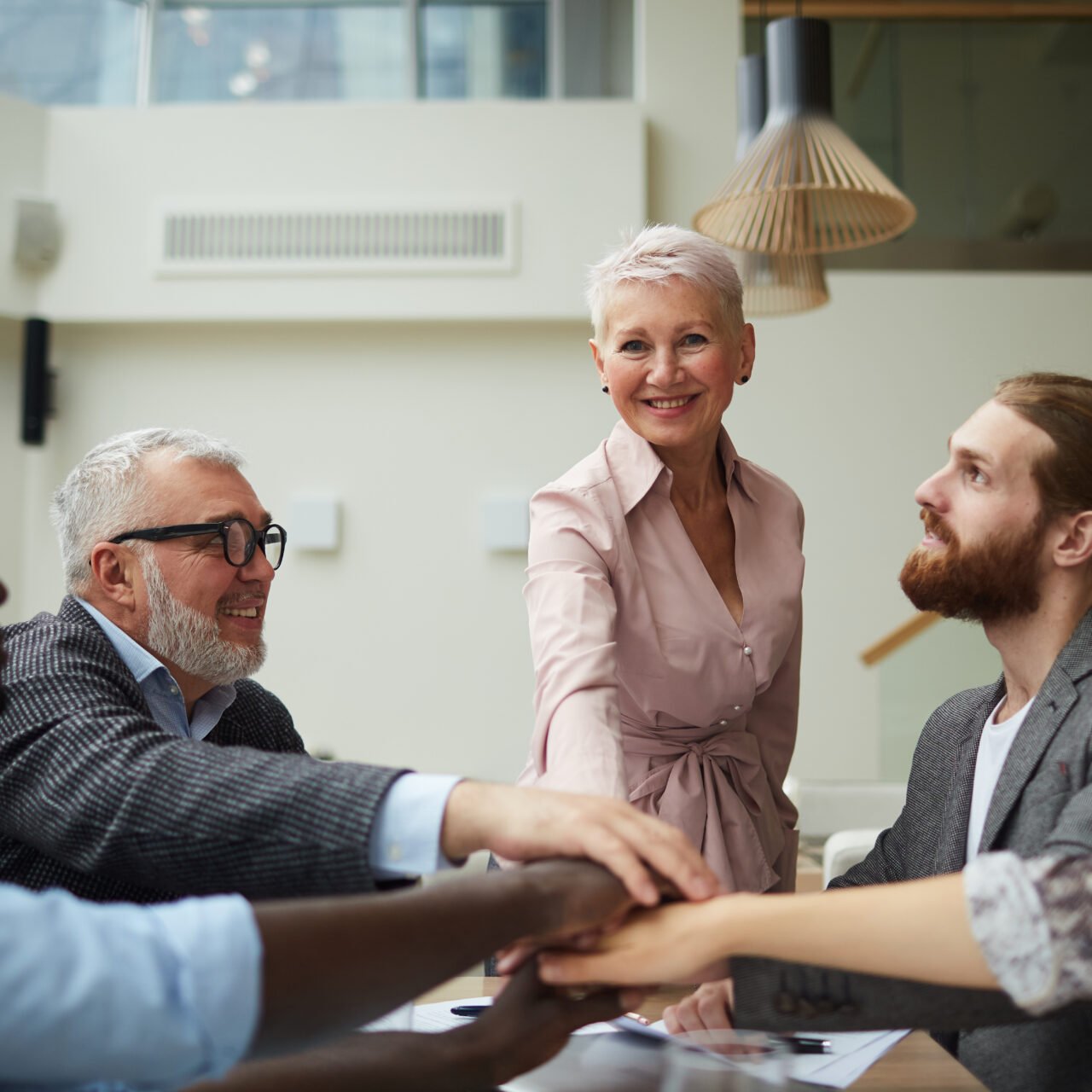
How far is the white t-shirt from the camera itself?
1.57 meters

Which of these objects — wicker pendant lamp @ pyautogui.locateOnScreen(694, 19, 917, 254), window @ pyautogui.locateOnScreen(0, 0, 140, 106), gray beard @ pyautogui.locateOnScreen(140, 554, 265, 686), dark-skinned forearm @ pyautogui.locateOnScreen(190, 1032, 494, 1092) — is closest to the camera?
dark-skinned forearm @ pyautogui.locateOnScreen(190, 1032, 494, 1092)

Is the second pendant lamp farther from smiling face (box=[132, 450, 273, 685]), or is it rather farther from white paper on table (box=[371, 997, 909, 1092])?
white paper on table (box=[371, 997, 909, 1092])

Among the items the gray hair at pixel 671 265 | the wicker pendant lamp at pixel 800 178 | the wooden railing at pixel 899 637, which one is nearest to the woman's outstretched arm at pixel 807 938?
the gray hair at pixel 671 265

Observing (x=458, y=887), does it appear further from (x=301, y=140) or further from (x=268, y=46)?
(x=268, y=46)

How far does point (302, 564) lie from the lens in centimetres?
551

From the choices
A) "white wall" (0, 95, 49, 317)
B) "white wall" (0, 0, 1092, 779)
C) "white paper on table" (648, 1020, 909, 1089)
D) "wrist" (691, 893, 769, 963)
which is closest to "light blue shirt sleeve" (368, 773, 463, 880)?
"wrist" (691, 893, 769, 963)

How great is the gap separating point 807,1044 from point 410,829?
0.45 metres

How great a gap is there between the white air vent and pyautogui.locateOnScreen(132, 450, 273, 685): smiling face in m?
3.68

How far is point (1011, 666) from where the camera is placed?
165cm

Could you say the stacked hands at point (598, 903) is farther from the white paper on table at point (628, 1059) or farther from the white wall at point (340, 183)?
the white wall at point (340, 183)

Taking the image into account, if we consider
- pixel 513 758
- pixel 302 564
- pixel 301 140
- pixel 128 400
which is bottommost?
pixel 513 758

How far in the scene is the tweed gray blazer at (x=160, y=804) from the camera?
3.74 feet

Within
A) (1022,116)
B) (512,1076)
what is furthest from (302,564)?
(512,1076)

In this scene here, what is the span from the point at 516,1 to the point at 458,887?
5.46 m
